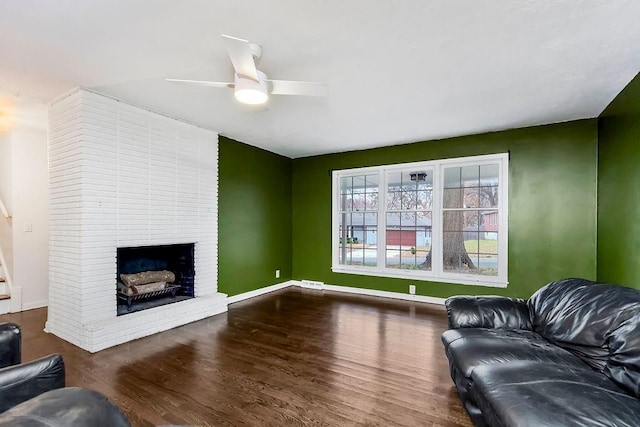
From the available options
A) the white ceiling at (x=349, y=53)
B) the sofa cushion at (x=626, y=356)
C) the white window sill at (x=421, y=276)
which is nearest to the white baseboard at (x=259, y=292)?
the white window sill at (x=421, y=276)

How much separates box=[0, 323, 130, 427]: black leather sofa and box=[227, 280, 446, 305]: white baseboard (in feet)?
11.3

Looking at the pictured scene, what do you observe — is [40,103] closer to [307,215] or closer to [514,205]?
[307,215]

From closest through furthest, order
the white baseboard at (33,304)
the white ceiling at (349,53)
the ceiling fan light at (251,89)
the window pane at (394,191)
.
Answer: the white ceiling at (349,53), the ceiling fan light at (251,89), the white baseboard at (33,304), the window pane at (394,191)

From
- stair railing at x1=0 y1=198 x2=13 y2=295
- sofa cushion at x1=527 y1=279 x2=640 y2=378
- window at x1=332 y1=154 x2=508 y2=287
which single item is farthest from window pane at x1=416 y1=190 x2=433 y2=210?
stair railing at x1=0 y1=198 x2=13 y2=295

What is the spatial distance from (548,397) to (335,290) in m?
4.43

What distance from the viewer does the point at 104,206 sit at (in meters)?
3.26

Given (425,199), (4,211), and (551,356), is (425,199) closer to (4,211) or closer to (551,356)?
(551,356)

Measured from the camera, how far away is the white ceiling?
1.90m

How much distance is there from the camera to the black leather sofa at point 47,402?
0.83 meters

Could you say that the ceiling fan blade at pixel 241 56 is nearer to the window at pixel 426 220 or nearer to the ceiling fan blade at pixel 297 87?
the ceiling fan blade at pixel 297 87

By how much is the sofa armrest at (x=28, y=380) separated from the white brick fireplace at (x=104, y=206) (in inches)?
73.1

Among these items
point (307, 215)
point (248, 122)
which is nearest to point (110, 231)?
point (248, 122)

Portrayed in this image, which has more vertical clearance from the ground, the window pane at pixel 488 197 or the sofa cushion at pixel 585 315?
the window pane at pixel 488 197

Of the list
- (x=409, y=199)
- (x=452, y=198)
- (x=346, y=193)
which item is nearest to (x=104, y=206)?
(x=346, y=193)
